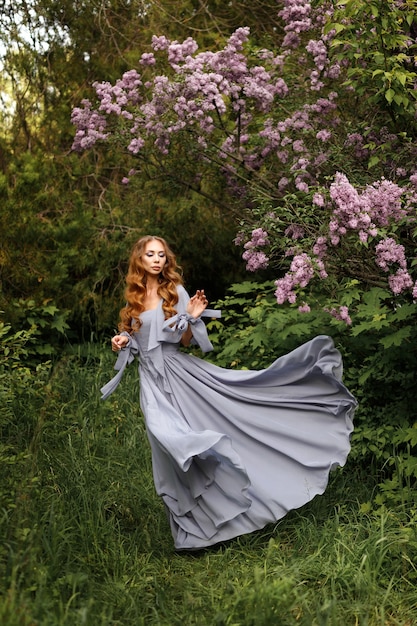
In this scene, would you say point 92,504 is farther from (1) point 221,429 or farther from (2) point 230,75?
(2) point 230,75

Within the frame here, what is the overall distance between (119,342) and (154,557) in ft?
3.43

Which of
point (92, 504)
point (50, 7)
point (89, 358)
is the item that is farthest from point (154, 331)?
point (50, 7)

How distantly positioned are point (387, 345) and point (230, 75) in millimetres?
2328

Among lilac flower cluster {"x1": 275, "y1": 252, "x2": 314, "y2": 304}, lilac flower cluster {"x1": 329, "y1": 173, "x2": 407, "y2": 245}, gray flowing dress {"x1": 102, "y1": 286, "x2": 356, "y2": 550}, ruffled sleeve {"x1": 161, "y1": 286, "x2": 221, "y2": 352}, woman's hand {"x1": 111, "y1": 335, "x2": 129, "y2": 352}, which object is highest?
lilac flower cluster {"x1": 329, "y1": 173, "x2": 407, "y2": 245}

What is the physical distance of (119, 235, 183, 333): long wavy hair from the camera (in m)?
4.45

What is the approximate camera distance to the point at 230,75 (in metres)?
5.98

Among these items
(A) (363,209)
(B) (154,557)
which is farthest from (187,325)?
(B) (154,557)

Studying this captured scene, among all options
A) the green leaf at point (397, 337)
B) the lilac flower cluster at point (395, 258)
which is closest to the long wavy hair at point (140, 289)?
the lilac flower cluster at point (395, 258)

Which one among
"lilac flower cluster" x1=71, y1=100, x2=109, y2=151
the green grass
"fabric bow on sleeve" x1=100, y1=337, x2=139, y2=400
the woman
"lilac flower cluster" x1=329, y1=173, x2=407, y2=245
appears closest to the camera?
the green grass

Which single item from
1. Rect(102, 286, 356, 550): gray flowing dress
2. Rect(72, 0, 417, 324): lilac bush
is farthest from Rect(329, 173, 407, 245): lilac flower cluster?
Rect(102, 286, 356, 550): gray flowing dress

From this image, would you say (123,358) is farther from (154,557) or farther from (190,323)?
(154,557)

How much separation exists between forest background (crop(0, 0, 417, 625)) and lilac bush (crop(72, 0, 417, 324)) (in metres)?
0.02

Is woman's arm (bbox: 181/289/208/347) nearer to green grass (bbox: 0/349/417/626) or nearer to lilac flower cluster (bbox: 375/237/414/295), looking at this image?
green grass (bbox: 0/349/417/626)

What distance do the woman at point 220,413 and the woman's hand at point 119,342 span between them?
1cm
